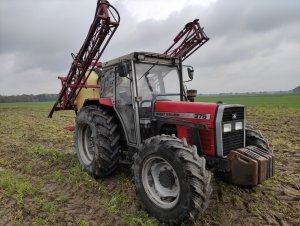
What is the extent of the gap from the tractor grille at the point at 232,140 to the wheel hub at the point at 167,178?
948 mm

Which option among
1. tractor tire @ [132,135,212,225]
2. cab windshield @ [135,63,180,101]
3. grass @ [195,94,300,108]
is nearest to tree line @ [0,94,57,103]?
grass @ [195,94,300,108]

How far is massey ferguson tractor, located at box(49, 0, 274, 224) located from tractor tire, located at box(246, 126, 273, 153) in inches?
0.7

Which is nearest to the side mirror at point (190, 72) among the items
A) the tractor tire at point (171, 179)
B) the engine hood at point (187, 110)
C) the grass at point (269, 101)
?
the engine hood at point (187, 110)

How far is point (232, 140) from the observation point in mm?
4492

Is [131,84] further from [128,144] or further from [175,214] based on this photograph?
[175,214]

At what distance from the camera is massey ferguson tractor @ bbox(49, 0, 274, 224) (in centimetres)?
374

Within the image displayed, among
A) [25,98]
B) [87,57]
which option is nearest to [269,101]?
[87,57]

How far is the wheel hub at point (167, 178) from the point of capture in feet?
13.3

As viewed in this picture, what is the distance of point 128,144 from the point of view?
5.41m

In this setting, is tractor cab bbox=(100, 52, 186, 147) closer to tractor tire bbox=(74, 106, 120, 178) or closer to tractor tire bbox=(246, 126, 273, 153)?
tractor tire bbox=(74, 106, 120, 178)

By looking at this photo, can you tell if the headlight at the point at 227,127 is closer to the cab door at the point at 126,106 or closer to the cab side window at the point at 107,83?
the cab door at the point at 126,106

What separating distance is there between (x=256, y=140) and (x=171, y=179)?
6.12 ft

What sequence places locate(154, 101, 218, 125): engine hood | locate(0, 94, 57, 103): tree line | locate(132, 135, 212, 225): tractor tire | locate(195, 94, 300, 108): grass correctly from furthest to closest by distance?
locate(0, 94, 57, 103): tree line, locate(195, 94, 300, 108): grass, locate(154, 101, 218, 125): engine hood, locate(132, 135, 212, 225): tractor tire

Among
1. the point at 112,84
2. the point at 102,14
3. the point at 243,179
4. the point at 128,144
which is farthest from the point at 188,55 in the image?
the point at 243,179
